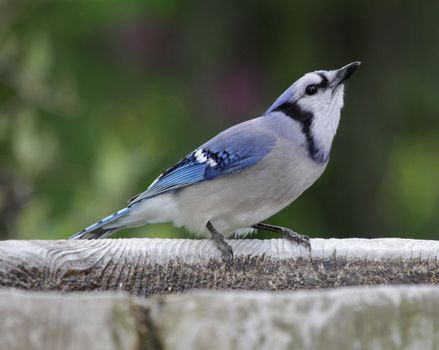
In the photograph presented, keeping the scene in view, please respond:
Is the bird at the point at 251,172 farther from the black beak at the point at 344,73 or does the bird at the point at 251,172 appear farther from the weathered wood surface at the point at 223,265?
the weathered wood surface at the point at 223,265

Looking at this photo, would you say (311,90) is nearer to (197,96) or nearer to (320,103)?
(320,103)

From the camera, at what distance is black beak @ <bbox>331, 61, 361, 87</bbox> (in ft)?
10.6

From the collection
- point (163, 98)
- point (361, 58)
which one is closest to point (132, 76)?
point (163, 98)

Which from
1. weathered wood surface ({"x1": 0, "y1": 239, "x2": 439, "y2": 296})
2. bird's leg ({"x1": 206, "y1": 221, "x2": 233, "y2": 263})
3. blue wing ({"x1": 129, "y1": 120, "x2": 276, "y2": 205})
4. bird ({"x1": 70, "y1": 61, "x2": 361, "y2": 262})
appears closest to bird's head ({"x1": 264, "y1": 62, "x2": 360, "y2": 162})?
bird ({"x1": 70, "y1": 61, "x2": 361, "y2": 262})

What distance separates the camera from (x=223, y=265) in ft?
8.34

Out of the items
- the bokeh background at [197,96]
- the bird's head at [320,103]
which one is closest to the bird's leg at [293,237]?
the bird's head at [320,103]

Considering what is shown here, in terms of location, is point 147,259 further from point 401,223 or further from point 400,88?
point 400,88

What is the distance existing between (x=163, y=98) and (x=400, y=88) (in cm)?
139

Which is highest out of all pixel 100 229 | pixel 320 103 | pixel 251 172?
pixel 320 103

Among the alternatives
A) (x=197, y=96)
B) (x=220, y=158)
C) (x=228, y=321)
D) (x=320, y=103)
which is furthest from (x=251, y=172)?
(x=197, y=96)

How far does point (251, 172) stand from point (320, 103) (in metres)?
0.34

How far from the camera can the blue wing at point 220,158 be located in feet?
10.5

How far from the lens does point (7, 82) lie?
144 inches

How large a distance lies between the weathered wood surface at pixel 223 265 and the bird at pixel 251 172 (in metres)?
0.47
